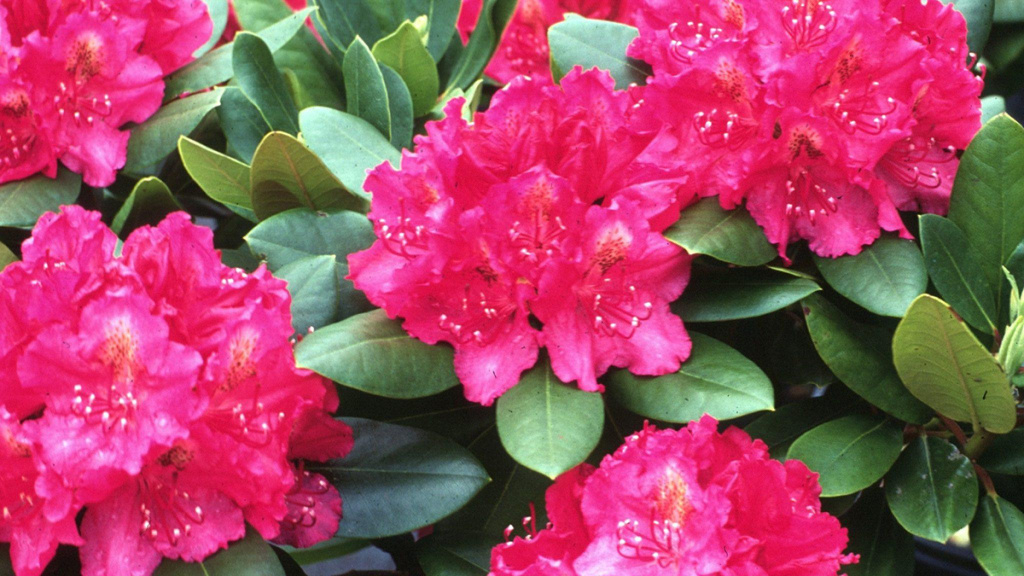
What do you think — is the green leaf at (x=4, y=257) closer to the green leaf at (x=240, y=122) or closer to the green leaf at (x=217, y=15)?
the green leaf at (x=240, y=122)

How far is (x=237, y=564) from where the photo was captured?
2.88ft

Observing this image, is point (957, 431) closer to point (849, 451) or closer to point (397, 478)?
point (849, 451)

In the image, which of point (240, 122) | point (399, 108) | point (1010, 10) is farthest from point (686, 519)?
point (1010, 10)

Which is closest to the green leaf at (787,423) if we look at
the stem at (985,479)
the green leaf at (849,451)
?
the green leaf at (849,451)

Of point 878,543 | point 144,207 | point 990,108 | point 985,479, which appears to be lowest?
point 878,543

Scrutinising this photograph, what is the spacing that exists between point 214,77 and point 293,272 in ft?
1.11

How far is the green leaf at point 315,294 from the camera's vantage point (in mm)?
974

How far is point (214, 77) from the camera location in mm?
1202

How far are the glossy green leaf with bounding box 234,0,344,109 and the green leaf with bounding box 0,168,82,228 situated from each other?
295mm

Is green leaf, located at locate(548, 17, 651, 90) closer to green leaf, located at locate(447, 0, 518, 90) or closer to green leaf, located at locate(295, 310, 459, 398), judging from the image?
green leaf, located at locate(447, 0, 518, 90)

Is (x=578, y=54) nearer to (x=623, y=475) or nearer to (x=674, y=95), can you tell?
(x=674, y=95)

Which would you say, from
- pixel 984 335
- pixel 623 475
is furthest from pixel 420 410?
pixel 984 335

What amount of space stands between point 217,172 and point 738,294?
21.5 inches

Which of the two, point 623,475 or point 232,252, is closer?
point 623,475
